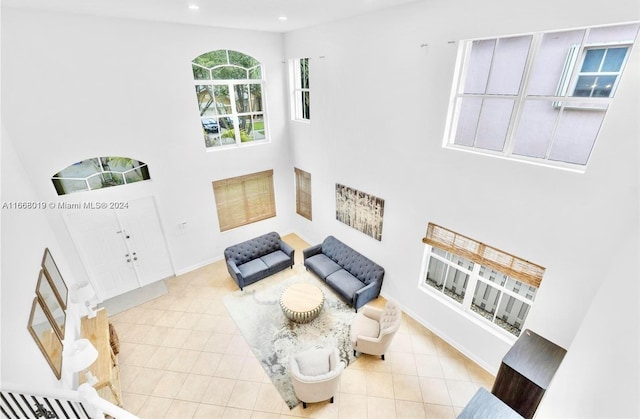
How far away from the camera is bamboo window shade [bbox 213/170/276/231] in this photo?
294 inches

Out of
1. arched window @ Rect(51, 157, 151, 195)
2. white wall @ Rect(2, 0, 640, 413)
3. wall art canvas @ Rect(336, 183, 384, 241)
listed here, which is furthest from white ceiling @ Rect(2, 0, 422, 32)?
wall art canvas @ Rect(336, 183, 384, 241)

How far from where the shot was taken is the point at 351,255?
682 centimetres

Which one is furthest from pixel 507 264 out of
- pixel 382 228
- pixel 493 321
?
pixel 382 228

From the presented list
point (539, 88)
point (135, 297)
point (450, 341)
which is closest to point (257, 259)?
point (135, 297)

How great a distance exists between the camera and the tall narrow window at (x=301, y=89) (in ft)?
23.5

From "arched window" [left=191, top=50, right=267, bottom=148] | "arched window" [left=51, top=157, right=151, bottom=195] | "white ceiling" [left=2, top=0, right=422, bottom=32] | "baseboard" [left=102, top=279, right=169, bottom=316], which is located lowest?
"baseboard" [left=102, top=279, right=169, bottom=316]

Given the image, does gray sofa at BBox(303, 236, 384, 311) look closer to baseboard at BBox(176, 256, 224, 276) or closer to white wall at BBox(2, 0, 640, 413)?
white wall at BBox(2, 0, 640, 413)

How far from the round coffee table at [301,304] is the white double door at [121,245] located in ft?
10.9

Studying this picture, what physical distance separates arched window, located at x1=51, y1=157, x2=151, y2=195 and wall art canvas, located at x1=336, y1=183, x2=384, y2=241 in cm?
425

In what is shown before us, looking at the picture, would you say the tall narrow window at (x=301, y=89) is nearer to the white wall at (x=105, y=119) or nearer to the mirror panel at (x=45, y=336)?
the white wall at (x=105, y=119)

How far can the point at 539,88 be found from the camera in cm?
575

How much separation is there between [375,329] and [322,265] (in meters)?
2.10

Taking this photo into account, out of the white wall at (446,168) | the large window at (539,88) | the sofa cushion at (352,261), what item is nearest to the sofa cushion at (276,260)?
the sofa cushion at (352,261)

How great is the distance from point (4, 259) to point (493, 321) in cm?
646
